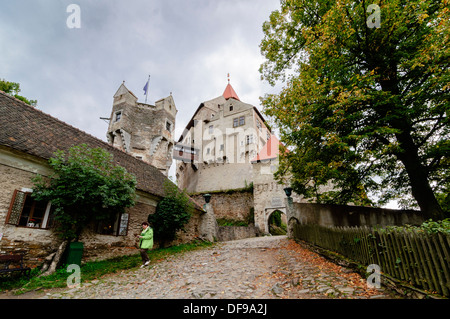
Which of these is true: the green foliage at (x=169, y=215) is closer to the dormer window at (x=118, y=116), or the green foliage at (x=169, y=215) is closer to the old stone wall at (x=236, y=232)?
the old stone wall at (x=236, y=232)

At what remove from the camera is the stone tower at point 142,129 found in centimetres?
2538

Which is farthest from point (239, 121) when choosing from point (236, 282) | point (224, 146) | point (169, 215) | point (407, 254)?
point (407, 254)

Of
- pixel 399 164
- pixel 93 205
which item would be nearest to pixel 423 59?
pixel 399 164

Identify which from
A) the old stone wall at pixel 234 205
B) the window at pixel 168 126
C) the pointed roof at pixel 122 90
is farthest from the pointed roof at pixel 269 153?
the pointed roof at pixel 122 90

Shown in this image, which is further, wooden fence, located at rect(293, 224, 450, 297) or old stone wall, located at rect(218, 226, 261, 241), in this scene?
old stone wall, located at rect(218, 226, 261, 241)

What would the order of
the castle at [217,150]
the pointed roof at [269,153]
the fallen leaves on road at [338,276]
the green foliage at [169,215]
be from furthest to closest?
the pointed roof at [269,153] → the castle at [217,150] → the green foliage at [169,215] → the fallen leaves on road at [338,276]

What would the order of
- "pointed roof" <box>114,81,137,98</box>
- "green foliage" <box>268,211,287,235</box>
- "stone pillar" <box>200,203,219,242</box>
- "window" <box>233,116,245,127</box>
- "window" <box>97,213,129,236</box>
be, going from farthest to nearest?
"window" <box>233,116,245,127</box>
"pointed roof" <box>114,81,137,98</box>
"green foliage" <box>268,211,287,235</box>
"stone pillar" <box>200,203,219,242</box>
"window" <box>97,213,129,236</box>

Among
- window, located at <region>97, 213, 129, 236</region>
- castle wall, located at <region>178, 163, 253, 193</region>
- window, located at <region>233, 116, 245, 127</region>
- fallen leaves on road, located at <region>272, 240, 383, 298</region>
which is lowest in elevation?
fallen leaves on road, located at <region>272, 240, 383, 298</region>

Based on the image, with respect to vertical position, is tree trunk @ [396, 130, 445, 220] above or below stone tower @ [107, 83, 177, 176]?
below

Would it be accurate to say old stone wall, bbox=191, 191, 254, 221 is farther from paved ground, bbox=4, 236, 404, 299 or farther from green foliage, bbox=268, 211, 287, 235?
paved ground, bbox=4, 236, 404, 299

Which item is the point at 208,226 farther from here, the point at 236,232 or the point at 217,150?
the point at 217,150

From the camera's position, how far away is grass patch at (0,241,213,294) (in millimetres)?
6269

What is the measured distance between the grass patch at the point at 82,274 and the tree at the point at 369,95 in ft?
27.8

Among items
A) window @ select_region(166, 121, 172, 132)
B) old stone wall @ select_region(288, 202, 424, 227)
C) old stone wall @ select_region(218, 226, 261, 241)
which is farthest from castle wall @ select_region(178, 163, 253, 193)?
old stone wall @ select_region(288, 202, 424, 227)
